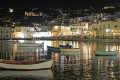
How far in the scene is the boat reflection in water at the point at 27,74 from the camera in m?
17.9

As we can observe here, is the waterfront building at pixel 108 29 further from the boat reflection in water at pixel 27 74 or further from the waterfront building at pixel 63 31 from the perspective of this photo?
the boat reflection in water at pixel 27 74

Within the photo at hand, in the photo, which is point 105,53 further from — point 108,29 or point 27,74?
point 108,29

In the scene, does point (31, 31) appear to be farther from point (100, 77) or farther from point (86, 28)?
point (100, 77)

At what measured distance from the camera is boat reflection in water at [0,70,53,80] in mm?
17922

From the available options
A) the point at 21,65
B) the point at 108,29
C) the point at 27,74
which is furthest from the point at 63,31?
the point at 27,74

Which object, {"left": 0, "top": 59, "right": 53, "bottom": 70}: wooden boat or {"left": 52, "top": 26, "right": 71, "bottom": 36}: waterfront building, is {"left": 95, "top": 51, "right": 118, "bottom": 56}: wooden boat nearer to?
{"left": 0, "top": 59, "right": 53, "bottom": 70}: wooden boat

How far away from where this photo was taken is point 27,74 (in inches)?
739

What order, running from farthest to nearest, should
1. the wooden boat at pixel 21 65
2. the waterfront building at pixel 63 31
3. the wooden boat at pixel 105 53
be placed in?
the waterfront building at pixel 63 31 → the wooden boat at pixel 105 53 → the wooden boat at pixel 21 65

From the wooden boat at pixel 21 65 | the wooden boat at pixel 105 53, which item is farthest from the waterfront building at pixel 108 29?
the wooden boat at pixel 21 65

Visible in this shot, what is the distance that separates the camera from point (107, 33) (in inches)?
3140

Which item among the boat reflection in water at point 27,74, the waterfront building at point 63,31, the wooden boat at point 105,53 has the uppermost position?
the waterfront building at point 63,31

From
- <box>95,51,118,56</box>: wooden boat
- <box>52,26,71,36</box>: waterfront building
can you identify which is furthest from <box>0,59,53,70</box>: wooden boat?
<box>52,26,71,36</box>: waterfront building

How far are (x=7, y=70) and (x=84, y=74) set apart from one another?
22.2ft

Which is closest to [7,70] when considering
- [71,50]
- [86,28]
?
[71,50]
